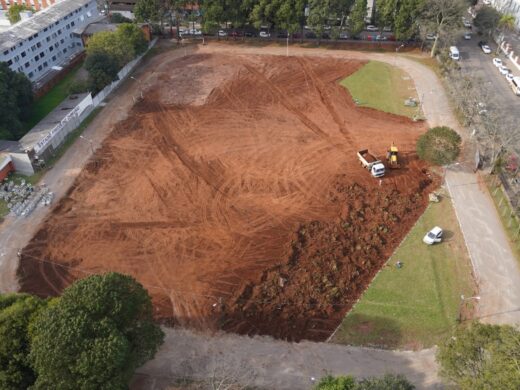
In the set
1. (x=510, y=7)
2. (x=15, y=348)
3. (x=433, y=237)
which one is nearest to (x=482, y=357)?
(x=433, y=237)

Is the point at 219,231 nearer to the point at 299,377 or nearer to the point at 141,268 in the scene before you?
the point at 141,268

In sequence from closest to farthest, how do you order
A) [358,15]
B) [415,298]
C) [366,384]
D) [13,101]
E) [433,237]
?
[366,384]
[415,298]
[433,237]
[13,101]
[358,15]

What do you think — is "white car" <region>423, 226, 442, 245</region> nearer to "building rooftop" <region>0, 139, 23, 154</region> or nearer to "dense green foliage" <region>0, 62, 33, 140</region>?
"building rooftop" <region>0, 139, 23, 154</region>

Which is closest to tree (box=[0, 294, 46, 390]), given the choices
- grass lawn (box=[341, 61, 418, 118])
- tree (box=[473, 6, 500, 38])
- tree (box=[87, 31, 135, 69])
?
Answer: tree (box=[87, 31, 135, 69])

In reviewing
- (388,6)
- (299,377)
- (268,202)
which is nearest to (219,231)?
(268,202)

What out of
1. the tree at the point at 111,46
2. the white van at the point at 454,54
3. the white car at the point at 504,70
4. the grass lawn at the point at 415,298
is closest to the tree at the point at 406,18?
the white van at the point at 454,54

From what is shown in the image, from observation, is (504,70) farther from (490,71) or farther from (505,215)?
(505,215)
